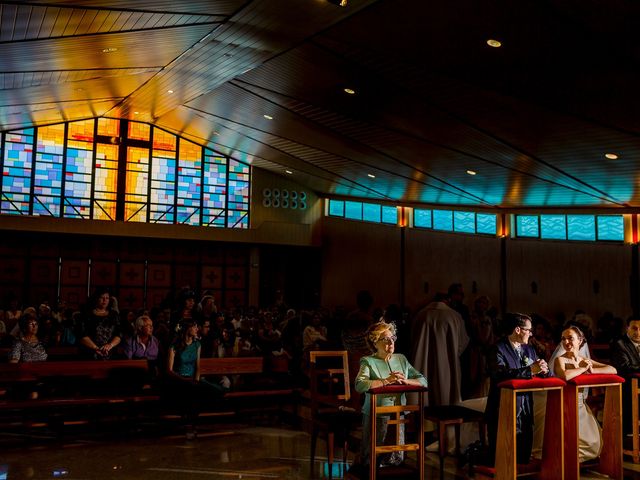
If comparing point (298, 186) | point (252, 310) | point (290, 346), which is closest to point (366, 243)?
point (298, 186)

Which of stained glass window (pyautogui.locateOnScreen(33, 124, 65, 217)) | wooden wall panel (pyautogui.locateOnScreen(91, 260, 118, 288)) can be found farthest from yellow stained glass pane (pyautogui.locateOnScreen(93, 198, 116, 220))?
wooden wall panel (pyautogui.locateOnScreen(91, 260, 118, 288))

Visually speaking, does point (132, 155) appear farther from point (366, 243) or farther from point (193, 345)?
point (193, 345)

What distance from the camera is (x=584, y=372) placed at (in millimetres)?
Answer: 5004

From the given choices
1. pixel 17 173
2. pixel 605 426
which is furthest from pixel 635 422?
pixel 17 173

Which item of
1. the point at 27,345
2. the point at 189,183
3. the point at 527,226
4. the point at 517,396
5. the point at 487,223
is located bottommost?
the point at 517,396

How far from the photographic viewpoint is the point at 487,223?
1549 cm

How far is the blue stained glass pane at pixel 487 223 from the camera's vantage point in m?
15.4

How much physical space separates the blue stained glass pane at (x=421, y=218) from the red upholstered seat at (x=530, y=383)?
12272 mm

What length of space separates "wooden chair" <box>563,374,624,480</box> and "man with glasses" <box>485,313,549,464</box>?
290mm

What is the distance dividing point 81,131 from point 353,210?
7573mm

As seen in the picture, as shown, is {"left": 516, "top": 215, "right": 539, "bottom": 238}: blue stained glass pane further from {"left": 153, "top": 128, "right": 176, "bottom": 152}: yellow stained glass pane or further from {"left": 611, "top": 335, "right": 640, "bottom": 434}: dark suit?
{"left": 153, "top": 128, "right": 176, "bottom": 152}: yellow stained glass pane

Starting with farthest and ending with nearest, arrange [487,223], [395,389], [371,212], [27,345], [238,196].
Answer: [238,196] < [371,212] < [487,223] < [27,345] < [395,389]

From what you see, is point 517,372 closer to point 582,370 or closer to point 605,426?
point 582,370

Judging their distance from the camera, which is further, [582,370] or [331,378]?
[331,378]
